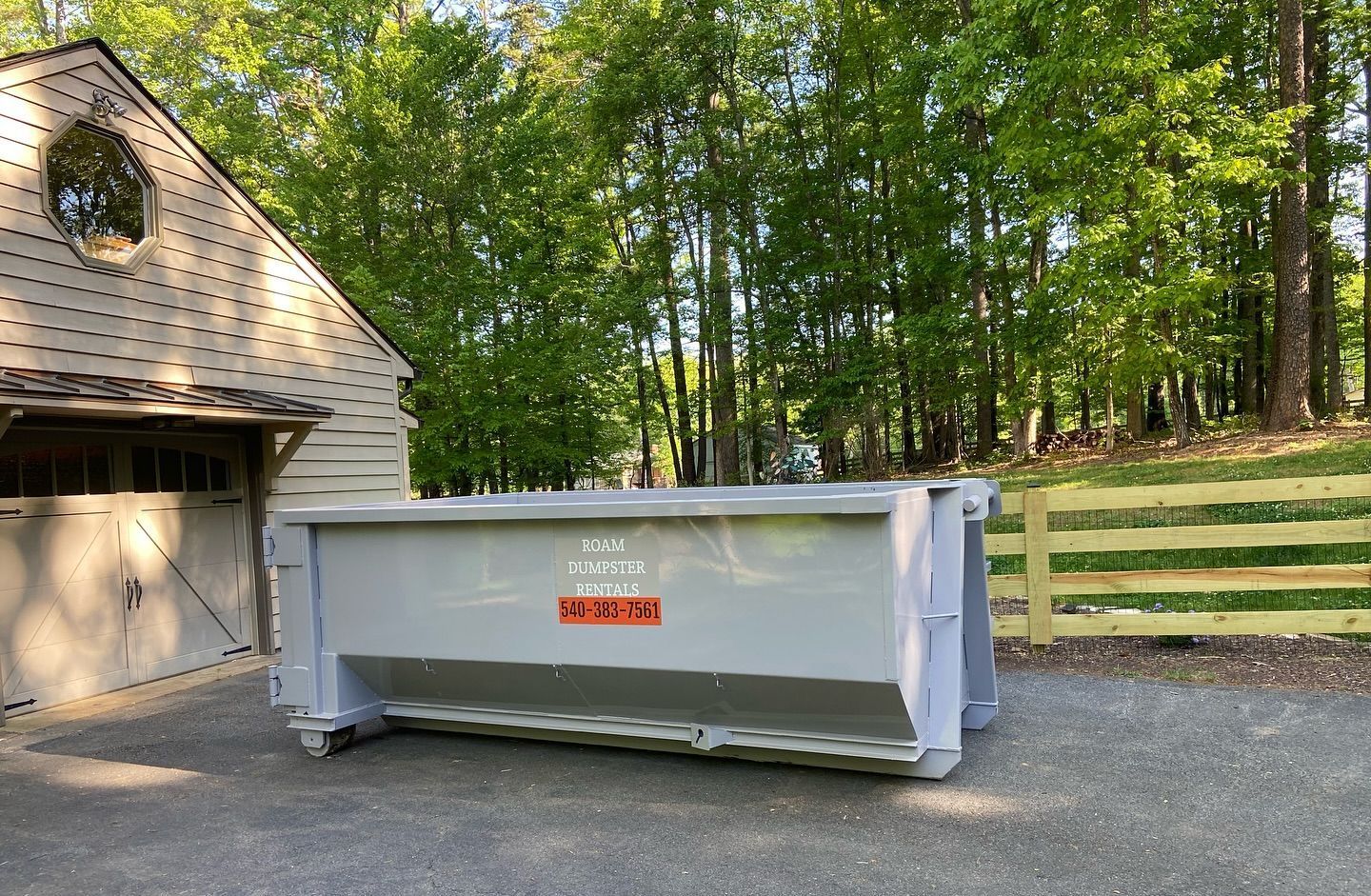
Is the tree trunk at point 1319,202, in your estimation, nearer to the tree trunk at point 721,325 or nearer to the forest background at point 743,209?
the forest background at point 743,209

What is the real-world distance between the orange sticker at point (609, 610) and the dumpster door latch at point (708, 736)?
61 cm

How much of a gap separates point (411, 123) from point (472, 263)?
3.20m

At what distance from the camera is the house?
21.2 feet

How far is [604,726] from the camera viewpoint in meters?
4.44

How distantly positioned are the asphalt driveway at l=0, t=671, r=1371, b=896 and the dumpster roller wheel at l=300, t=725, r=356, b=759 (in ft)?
0.26

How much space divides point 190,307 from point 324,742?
4994 millimetres

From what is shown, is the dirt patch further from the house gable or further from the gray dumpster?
the house gable

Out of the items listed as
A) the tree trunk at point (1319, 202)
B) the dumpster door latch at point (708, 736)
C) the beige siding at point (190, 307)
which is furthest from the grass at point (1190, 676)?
the tree trunk at point (1319, 202)

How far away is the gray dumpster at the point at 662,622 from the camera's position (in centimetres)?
368

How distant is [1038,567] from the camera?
616cm

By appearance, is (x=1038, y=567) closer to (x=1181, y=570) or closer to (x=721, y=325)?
(x=1181, y=570)

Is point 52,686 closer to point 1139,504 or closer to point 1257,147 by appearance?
point 1139,504

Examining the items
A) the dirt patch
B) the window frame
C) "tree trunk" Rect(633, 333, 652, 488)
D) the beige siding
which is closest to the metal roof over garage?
the beige siding

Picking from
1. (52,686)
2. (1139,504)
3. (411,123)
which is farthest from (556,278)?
(1139,504)
